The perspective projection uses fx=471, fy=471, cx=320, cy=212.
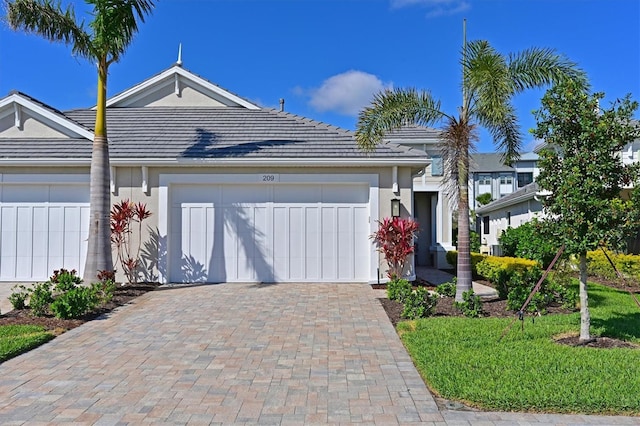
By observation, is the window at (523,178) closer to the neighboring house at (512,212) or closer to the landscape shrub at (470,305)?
the neighboring house at (512,212)

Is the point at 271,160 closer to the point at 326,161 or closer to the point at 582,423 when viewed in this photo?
the point at 326,161

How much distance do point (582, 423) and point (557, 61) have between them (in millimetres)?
6852

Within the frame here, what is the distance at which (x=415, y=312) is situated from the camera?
8312 millimetres

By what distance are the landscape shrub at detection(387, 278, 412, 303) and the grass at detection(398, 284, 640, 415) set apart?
1.32m

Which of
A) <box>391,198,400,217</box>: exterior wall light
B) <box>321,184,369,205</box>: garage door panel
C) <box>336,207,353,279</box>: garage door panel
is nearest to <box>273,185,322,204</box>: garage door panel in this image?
<box>321,184,369,205</box>: garage door panel

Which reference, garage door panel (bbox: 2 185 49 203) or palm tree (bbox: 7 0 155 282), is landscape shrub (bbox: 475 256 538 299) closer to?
palm tree (bbox: 7 0 155 282)

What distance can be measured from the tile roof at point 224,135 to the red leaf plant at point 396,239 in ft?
5.67

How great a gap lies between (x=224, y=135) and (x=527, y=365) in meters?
10.1

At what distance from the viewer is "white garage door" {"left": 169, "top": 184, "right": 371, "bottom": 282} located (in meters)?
12.1

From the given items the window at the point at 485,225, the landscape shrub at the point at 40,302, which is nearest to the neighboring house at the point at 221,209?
the landscape shrub at the point at 40,302

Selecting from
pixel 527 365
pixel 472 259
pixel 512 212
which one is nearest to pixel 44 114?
pixel 527 365

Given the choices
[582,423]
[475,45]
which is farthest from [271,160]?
[582,423]

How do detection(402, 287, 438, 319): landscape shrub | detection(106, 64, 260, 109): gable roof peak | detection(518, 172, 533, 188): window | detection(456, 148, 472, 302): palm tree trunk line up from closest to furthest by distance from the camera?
detection(402, 287, 438, 319): landscape shrub → detection(456, 148, 472, 302): palm tree trunk → detection(106, 64, 260, 109): gable roof peak → detection(518, 172, 533, 188): window

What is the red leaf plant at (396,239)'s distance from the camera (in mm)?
11438
